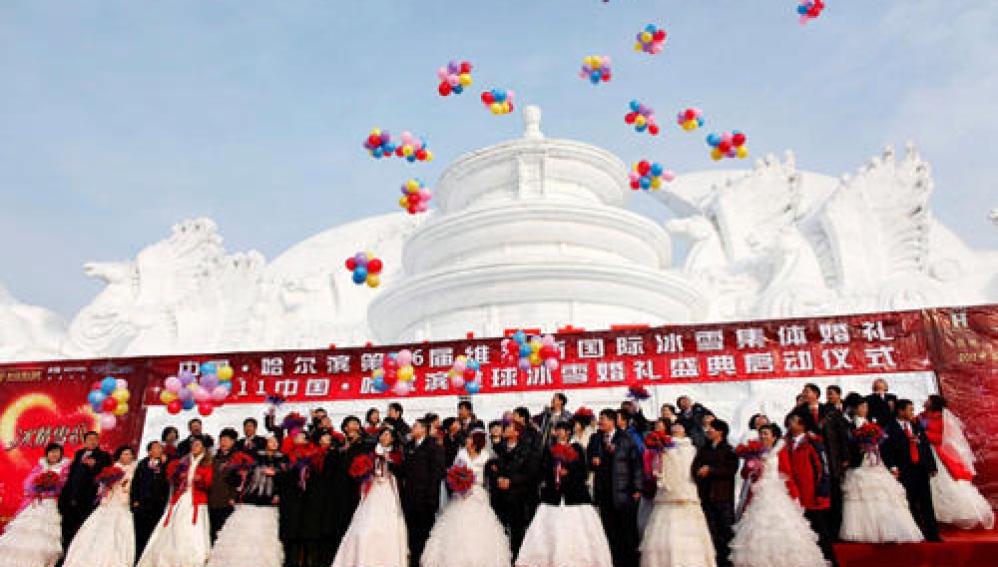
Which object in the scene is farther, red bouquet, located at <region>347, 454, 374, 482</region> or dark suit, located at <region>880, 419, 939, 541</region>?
dark suit, located at <region>880, 419, 939, 541</region>

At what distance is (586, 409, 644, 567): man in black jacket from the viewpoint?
7.00 meters

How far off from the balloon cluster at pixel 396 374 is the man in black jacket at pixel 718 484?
4.64 metres

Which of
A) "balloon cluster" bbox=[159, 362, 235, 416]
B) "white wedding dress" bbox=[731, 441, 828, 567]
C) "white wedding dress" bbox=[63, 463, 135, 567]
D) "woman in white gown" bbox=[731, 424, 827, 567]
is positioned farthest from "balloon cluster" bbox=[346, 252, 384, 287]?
"white wedding dress" bbox=[731, 441, 828, 567]

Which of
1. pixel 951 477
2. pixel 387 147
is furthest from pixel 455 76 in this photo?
pixel 951 477

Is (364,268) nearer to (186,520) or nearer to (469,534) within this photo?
(186,520)

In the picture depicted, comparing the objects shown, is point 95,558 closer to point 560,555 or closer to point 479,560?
point 479,560

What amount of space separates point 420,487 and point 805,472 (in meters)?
3.56

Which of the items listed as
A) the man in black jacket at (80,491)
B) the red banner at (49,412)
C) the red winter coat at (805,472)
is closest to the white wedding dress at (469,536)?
the red winter coat at (805,472)

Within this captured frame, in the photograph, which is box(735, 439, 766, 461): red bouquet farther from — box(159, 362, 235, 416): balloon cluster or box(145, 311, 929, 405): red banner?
box(159, 362, 235, 416): balloon cluster

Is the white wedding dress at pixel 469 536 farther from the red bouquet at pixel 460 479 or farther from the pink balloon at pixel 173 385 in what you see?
the pink balloon at pixel 173 385

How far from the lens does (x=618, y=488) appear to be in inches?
275

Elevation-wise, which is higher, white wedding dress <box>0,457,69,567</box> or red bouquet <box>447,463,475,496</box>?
red bouquet <box>447,463,475,496</box>

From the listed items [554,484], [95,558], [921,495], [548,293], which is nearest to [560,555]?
[554,484]

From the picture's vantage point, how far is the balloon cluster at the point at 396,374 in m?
10.4
